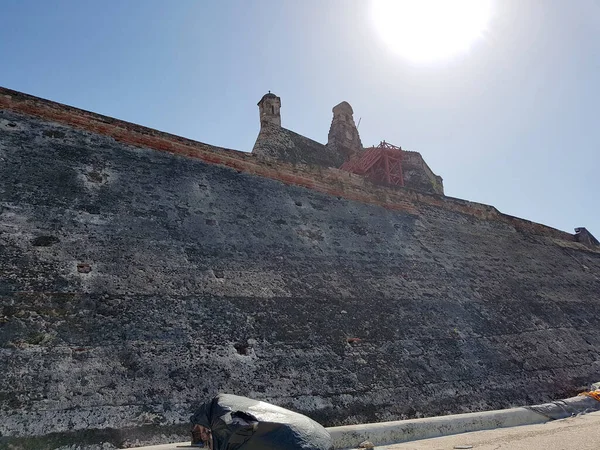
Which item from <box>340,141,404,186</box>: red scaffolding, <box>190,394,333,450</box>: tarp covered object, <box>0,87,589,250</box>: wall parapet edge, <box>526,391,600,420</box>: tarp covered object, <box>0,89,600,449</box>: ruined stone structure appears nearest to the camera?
<box>190,394,333,450</box>: tarp covered object

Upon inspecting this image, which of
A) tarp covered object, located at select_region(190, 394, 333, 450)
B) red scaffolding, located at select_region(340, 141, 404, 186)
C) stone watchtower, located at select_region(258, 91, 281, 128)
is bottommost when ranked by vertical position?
tarp covered object, located at select_region(190, 394, 333, 450)

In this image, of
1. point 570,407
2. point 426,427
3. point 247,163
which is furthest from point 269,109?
point 426,427

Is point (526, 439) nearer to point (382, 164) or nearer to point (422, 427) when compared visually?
point (422, 427)

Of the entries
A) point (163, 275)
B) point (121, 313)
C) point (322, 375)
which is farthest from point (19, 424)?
Answer: point (322, 375)

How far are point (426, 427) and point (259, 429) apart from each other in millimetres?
2218

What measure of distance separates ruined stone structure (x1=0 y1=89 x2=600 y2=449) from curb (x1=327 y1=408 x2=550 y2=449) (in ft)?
1.27

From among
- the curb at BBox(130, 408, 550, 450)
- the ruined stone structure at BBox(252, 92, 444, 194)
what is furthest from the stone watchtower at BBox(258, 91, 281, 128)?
the curb at BBox(130, 408, 550, 450)

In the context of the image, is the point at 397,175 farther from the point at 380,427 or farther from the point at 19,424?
the point at 19,424

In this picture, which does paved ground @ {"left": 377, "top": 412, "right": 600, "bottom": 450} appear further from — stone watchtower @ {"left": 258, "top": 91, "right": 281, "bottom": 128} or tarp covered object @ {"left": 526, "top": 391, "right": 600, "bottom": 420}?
stone watchtower @ {"left": 258, "top": 91, "right": 281, "bottom": 128}

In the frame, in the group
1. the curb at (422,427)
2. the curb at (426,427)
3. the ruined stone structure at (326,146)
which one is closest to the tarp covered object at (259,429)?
the curb at (422,427)

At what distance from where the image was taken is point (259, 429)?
2639 mm

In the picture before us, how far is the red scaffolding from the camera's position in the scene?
653 inches

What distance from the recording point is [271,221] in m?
6.70

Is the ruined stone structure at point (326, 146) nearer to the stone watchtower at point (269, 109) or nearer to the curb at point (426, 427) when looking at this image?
the stone watchtower at point (269, 109)
